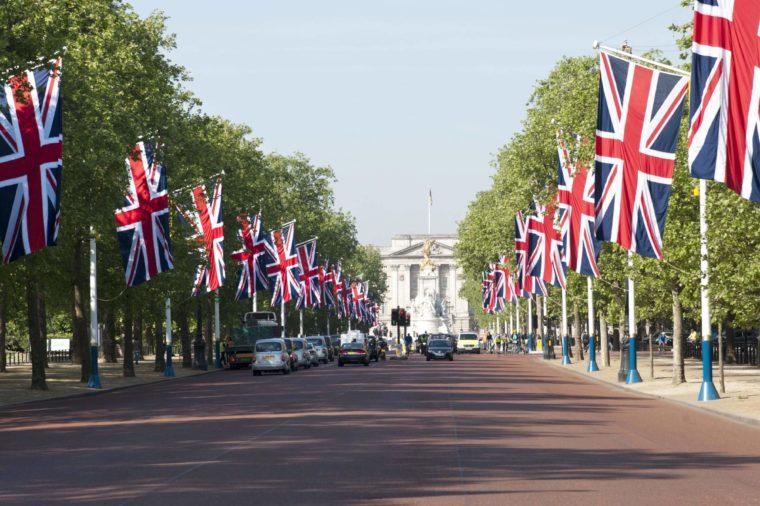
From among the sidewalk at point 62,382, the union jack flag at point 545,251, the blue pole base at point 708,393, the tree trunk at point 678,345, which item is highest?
the union jack flag at point 545,251

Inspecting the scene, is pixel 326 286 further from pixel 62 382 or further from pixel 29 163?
pixel 29 163

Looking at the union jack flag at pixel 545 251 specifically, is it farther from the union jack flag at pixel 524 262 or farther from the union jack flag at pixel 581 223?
the union jack flag at pixel 581 223

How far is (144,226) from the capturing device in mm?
46844

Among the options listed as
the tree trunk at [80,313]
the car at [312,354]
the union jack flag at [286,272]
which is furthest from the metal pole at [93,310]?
the car at [312,354]

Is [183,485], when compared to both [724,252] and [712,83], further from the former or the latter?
[724,252]

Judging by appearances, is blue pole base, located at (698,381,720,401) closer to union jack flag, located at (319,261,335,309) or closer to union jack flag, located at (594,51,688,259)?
union jack flag, located at (594,51,688,259)

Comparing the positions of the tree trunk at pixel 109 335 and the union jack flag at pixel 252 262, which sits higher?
the union jack flag at pixel 252 262

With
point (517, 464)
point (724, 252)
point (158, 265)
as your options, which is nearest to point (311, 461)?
point (517, 464)

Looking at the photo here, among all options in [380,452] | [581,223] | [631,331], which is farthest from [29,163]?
[631,331]

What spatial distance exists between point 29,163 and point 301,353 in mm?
46341

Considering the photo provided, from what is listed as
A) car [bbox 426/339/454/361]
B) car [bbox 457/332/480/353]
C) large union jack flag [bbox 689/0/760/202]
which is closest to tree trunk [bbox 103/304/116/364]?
car [bbox 426/339/454/361]

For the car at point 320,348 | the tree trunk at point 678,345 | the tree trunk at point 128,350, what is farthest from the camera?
the car at point 320,348

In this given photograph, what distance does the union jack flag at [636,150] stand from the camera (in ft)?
102

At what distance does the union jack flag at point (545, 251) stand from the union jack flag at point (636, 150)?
2320 centimetres
